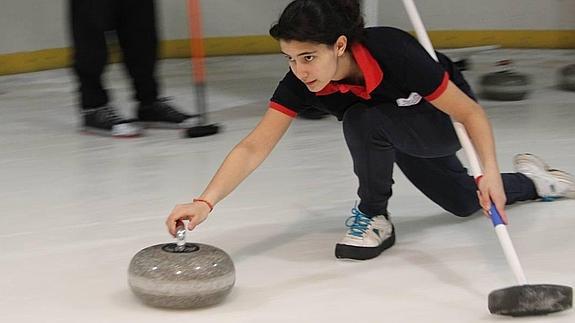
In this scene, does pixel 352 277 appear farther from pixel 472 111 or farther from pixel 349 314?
pixel 472 111

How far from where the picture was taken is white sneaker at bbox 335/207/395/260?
198 cm

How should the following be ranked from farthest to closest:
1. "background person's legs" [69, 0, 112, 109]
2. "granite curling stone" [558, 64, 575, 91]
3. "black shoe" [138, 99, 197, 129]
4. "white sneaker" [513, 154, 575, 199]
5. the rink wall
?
the rink wall → "granite curling stone" [558, 64, 575, 91] → "black shoe" [138, 99, 197, 129] → "background person's legs" [69, 0, 112, 109] → "white sneaker" [513, 154, 575, 199]

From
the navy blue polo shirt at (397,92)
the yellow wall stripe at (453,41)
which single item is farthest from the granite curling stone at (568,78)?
the navy blue polo shirt at (397,92)

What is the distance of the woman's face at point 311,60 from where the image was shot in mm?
1731

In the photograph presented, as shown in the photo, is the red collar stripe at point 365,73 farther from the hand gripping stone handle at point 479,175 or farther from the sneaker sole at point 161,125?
the sneaker sole at point 161,125

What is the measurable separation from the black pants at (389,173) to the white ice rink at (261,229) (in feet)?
0.19

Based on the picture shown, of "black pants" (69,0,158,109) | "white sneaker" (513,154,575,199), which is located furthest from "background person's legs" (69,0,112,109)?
"white sneaker" (513,154,575,199)

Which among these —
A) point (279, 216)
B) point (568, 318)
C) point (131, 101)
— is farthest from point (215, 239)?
point (131, 101)

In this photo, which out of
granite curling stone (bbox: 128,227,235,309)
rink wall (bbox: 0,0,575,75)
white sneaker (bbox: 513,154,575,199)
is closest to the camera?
granite curling stone (bbox: 128,227,235,309)

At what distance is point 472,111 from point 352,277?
0.37m

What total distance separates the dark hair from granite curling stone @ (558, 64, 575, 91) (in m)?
2.19

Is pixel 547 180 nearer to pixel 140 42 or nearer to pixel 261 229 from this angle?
pixel 261 229

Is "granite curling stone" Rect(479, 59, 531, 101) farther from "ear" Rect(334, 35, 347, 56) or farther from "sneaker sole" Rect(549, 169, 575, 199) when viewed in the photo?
"ear" Rect(334, 35, 347, 56)

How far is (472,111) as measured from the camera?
1776 millimetres
